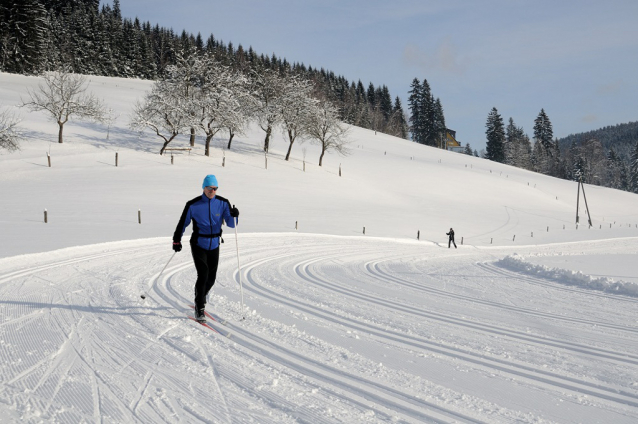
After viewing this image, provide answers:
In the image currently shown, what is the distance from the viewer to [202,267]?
608 centimetres

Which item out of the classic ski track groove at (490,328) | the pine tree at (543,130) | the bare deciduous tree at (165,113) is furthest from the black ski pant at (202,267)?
the pine tree at (543,130)

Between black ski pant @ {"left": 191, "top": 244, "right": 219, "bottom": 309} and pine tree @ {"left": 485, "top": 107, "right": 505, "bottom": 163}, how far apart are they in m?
117

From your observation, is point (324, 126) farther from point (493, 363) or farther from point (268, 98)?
point (493, 363)

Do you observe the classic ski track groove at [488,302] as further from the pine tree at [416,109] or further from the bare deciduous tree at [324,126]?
the pine tree at [416,109]

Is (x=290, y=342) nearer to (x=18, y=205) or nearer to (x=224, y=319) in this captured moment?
(x=224, y=319)

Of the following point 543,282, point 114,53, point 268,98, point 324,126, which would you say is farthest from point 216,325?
point 114,53

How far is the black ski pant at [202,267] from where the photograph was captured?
19.8 feet

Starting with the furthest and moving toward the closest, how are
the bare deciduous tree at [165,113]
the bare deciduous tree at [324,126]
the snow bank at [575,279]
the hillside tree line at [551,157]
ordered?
the hillside tree line at [551,157] → the bare deciduous tree at [324,126] → the bare deciduous tree at [165,113] → the snow bank at [575,279]

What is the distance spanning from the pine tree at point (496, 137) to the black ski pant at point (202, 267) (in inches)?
4594

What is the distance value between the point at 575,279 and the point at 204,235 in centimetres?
938

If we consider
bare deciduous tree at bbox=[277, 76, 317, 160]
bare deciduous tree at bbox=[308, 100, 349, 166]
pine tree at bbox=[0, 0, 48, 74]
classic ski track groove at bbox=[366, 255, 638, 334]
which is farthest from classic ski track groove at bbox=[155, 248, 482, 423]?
pine tree at bbox=[0, 0, 48, 74]

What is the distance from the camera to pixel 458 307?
7473mm

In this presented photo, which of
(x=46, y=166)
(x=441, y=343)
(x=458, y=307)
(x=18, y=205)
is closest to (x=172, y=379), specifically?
(x=441, y=343)

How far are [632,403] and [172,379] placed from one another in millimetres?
4292
